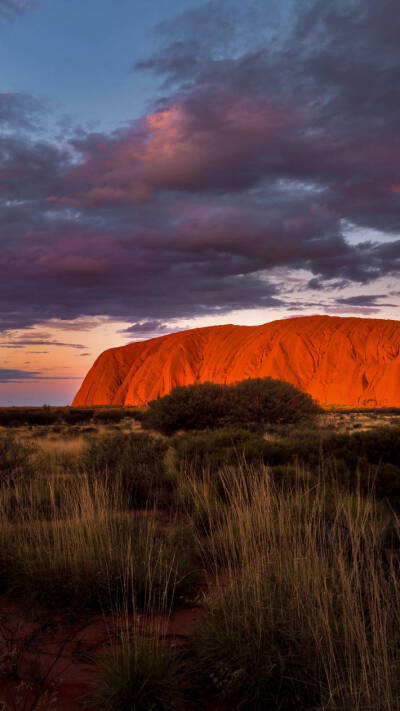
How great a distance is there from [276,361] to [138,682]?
218 feet

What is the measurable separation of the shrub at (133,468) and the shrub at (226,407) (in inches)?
371

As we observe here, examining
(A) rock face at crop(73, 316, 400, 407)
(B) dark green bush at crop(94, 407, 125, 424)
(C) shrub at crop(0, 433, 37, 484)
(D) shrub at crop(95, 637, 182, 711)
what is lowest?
(B) dark green bush at crop(94, 407, 125, 424)

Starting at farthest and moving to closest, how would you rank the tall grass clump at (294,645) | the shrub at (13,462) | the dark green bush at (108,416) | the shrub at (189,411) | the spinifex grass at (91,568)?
1. the dark green bush at (108,416)
2. the shrub at (189,411)
3. the shrub at (13,462)
4. the spinifex grass at (91,568)
5. the tall grass clump at (294,645)

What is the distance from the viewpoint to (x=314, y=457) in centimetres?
1091

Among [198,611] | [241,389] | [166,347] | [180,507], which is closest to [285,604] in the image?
[198,611]

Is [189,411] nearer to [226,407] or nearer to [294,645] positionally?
[226,407]

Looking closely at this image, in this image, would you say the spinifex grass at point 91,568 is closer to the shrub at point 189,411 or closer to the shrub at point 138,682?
the shrub at point 138,682

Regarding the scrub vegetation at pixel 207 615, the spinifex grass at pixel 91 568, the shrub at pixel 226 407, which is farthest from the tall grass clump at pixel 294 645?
the shrub at pixel 226 407

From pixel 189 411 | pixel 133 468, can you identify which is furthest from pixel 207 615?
pixel 189 411

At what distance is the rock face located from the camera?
64750mm

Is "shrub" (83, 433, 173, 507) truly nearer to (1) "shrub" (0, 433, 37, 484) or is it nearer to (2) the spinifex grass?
(1) "shrub" (0, 433, 37, 484)

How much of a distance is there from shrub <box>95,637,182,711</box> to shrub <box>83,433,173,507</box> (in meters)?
4.73

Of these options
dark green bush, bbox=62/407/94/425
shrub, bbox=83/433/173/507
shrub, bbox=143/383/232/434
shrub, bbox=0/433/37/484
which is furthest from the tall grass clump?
dark green bush, bbox=62/407/94/425

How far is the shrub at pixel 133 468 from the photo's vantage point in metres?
9.05
